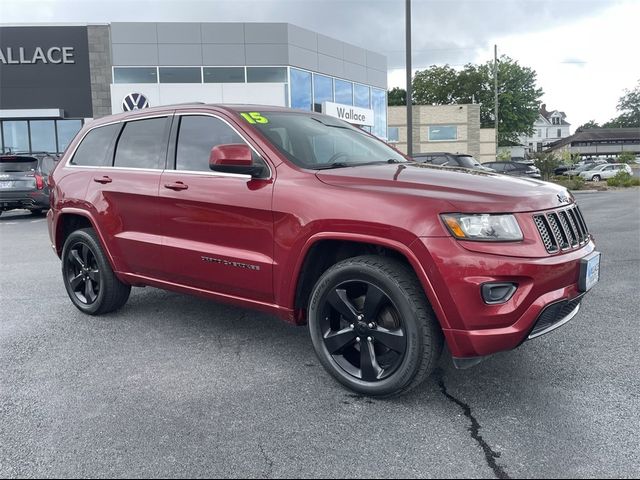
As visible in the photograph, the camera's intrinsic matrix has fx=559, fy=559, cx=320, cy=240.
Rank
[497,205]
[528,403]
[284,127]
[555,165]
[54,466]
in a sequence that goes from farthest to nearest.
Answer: [555,165] < [284,127] < [528,403] < [497,205] < [54,466]

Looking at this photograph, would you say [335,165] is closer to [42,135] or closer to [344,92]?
[42,135]

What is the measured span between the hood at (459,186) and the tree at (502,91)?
66.3m

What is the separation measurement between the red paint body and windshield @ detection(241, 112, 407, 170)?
0.15 meters

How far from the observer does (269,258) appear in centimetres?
347

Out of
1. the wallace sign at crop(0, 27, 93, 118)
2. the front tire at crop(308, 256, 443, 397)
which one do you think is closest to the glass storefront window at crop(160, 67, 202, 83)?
the wallace sign at crop(0, 27, 93, 118)

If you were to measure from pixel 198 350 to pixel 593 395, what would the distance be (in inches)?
102

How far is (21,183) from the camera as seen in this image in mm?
13477

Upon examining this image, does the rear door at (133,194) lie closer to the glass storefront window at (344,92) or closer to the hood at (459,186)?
the hood at (459,186)

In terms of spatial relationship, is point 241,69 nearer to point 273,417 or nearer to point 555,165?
point 555,165

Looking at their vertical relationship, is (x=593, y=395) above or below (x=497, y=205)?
below

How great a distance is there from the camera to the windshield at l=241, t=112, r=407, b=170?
3709 millimetres

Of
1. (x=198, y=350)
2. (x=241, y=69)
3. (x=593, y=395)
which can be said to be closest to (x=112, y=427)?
(x=198, y=350)

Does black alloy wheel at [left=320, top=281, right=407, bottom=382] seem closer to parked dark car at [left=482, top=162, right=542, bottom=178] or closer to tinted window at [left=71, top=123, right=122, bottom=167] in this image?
tinted window at [left=71, top=123, right=122, bottom=167]

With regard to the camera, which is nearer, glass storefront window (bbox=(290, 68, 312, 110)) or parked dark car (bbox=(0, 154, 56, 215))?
parked dark car (bbox=(0, 154, 56, 215))
